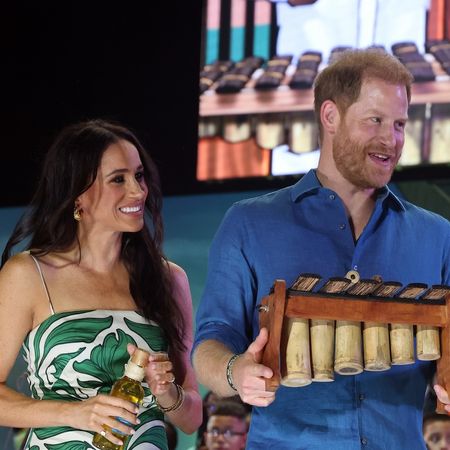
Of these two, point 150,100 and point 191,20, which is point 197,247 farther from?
point 191,20

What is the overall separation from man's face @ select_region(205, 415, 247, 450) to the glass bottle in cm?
161

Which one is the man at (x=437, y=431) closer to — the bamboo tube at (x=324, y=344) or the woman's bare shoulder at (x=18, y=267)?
the woman's bare shoulder at (x=18, y=267)

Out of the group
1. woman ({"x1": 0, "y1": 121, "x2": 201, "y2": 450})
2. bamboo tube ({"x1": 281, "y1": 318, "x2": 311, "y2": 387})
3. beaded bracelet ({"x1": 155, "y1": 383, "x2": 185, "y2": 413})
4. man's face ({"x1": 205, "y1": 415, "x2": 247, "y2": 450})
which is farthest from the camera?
man's face ({"x1": 205, "y1": 415, "x2": 247, "y2": 450})

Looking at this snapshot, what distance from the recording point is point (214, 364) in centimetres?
253

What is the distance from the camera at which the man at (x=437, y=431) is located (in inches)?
179

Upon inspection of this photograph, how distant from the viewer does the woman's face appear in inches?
132

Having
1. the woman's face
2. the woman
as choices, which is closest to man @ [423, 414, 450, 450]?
the woman

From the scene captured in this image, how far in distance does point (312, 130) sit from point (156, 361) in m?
2.11

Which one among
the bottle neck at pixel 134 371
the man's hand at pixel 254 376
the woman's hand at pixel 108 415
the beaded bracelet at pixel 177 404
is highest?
the man's hand at pixel 254 376

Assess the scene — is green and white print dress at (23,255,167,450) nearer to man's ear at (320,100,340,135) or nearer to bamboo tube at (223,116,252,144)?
man's ear at (320,100,340,135)

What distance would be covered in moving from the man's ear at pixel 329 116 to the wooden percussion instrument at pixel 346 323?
0.55 m

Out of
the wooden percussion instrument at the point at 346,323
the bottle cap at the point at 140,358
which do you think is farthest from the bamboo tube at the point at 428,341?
the bottle cap at the point at 140,358

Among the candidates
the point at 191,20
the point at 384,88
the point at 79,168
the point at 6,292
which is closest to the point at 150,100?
the point at 191,20

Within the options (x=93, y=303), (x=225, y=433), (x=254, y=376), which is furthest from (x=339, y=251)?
(x=225, y=433)
